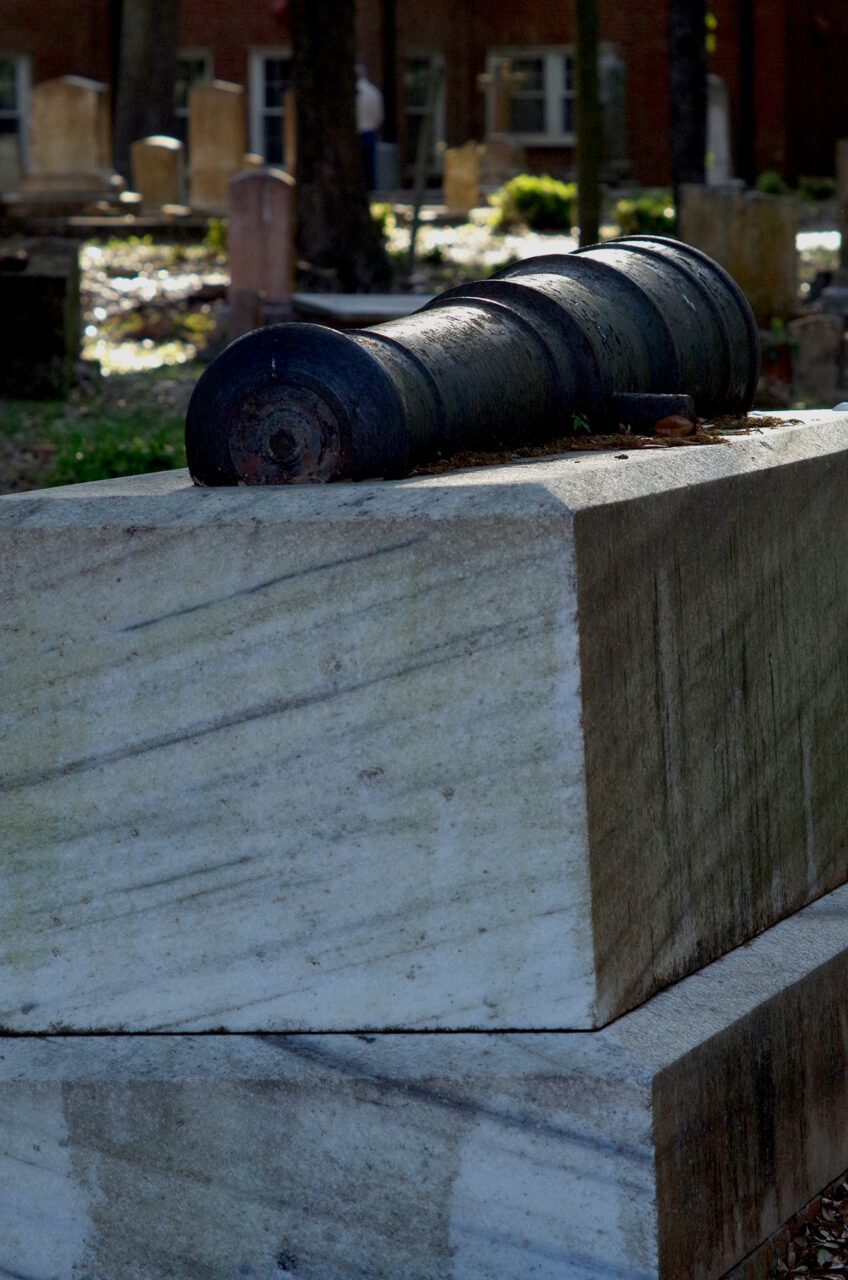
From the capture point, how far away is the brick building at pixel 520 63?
2973cm

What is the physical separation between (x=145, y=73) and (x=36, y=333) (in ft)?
53.7

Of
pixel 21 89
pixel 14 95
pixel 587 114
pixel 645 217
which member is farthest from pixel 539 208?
pixel 14 95

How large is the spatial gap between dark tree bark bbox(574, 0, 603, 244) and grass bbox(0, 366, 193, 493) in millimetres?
2770

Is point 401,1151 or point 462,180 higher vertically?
point 462,180

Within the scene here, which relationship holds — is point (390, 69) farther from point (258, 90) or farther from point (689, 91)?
point (689, 91)

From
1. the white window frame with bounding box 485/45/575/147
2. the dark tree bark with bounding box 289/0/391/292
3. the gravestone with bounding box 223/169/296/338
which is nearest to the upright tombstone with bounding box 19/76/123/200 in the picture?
the dark tree bark with bounding box 289/0/391/292

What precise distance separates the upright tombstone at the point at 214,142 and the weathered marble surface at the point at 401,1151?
2187cm

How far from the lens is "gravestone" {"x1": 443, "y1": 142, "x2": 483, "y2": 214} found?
25609mm

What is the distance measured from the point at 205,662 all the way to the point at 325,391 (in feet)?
1.66

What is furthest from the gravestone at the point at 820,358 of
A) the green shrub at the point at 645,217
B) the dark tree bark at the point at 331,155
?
the green shrub at the point at 645,217

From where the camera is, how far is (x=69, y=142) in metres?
23.5

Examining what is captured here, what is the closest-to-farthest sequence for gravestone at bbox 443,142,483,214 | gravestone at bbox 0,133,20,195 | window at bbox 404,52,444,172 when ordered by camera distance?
gravestone at bbox 0,133,20,195 → gravestone at bbox 443,142,483,214 → window at bbox 404,52,444,172

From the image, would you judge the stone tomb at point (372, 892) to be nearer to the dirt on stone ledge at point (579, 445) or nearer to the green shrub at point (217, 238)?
the dirt on stone ledge at point (579, 445)

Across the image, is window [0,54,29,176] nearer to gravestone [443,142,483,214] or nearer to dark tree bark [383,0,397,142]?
dark tree bark [383,0,397,142]
